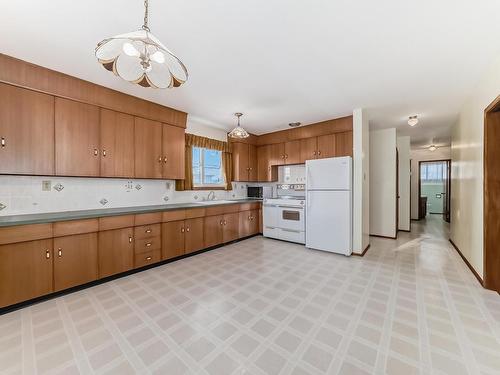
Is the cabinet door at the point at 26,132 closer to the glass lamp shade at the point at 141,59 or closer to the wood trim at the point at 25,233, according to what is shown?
the wood trim at the point at 25,233

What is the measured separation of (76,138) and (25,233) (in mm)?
1206

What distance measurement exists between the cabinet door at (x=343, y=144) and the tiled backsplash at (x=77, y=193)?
3.19 metres

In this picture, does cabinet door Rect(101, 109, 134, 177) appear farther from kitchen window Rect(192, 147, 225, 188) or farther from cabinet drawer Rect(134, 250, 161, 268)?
kitchen window Rect(192, 147, 225, 188)

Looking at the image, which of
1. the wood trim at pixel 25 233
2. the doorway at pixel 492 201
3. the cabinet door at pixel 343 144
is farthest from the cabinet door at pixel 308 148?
the wood trim at pixel 25 233

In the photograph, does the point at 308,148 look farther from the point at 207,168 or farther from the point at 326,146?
the point at 207,168

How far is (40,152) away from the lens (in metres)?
2.43

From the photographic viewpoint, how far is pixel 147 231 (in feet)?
10.2

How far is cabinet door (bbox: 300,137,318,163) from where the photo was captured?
4.48m

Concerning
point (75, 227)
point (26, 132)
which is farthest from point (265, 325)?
point (26, 132)

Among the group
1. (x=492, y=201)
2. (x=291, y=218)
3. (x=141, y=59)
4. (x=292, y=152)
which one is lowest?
(x=291, y=218)

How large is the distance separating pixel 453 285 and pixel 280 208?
284 centimetres

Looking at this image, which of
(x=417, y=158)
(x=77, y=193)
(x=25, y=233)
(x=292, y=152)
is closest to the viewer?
(x=25, y=233)

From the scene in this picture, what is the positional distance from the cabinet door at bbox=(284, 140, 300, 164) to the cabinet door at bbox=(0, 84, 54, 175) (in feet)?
13.1

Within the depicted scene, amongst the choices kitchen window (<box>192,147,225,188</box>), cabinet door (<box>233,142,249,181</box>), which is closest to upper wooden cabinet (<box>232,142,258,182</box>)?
cabinet door (<box>233,142,249,181</box>)
